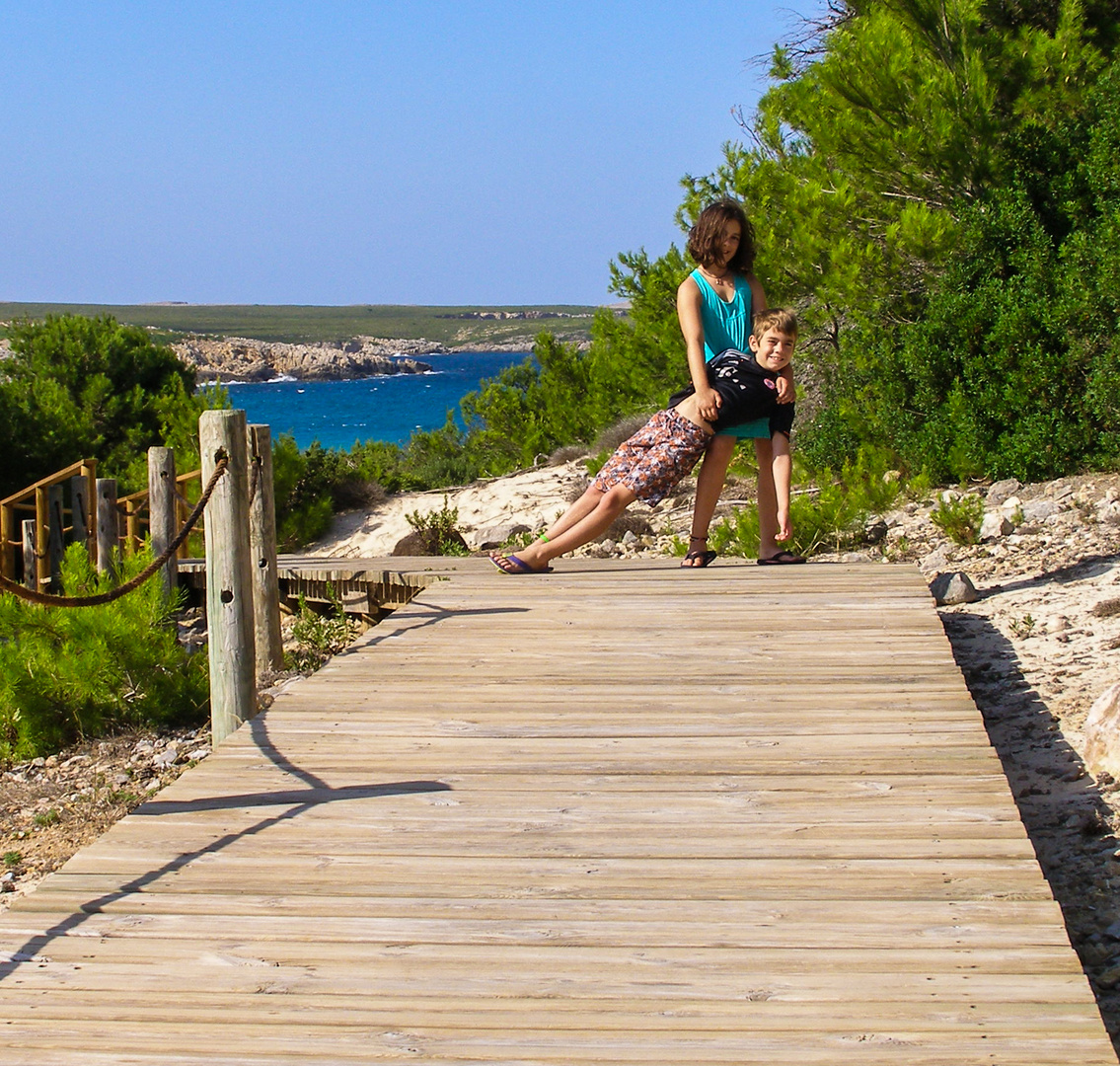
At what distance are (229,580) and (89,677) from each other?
6.54 ft

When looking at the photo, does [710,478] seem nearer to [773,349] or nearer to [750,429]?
[750,429]

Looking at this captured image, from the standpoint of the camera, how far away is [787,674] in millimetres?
4602

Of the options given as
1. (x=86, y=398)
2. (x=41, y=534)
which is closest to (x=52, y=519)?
(x=41, y=534)

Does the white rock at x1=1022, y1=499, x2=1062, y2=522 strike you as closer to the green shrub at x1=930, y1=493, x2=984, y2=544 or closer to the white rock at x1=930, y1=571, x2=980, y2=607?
the green shrub at x1=930, y1=493, x2=984, y2=544

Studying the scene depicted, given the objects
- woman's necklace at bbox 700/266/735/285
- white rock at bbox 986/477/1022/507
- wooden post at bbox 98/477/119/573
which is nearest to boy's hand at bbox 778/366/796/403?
→ woman's necklace at bbox 700/266/735/285

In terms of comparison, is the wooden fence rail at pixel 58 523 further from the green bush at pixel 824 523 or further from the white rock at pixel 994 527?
the white rock at pixel 994 527

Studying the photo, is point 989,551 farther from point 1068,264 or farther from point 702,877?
point 702,877

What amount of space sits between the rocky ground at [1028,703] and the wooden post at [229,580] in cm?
84

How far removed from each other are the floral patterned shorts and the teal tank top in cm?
20

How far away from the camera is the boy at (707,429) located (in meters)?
6.03

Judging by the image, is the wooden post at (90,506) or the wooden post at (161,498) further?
the wooden post at (90,506)

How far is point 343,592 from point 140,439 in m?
13.9

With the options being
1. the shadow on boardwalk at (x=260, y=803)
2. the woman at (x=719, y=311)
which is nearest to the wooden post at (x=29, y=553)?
the woman at (x=719, y=311)

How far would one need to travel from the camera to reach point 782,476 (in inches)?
243
